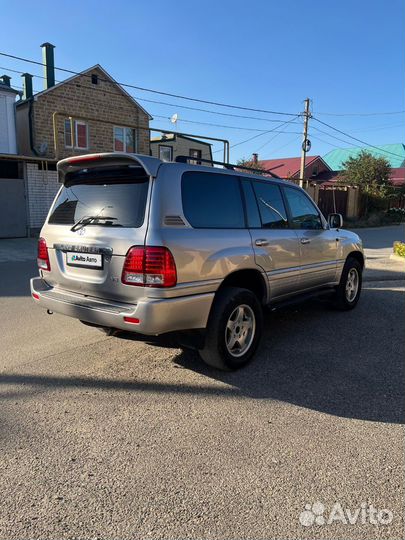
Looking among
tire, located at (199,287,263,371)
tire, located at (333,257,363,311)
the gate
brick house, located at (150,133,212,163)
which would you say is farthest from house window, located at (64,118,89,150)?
tire, located at (199,287,263,371)

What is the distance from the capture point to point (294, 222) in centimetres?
511

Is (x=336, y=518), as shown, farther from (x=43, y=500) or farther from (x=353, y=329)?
(x=353, y=329)

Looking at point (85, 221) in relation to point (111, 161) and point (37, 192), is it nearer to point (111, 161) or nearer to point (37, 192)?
point (111, 161)

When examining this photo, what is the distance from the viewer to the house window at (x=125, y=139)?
21.4m

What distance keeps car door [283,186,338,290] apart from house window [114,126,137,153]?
1720cm

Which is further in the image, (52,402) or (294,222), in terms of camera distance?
(294,222)

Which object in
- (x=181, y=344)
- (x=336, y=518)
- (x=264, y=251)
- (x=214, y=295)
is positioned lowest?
(x=336, y=518)

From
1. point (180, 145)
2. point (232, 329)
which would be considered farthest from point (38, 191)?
point (232, 329)

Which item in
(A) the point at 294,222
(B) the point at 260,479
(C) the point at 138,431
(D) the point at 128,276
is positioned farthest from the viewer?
(A) the point at 294,222

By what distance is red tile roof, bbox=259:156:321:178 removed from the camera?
159 ft

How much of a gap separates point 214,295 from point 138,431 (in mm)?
1306

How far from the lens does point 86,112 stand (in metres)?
20.2

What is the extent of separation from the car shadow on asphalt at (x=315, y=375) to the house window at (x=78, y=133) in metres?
16.9

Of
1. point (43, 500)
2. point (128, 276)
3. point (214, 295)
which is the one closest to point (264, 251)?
point (214, 295)
